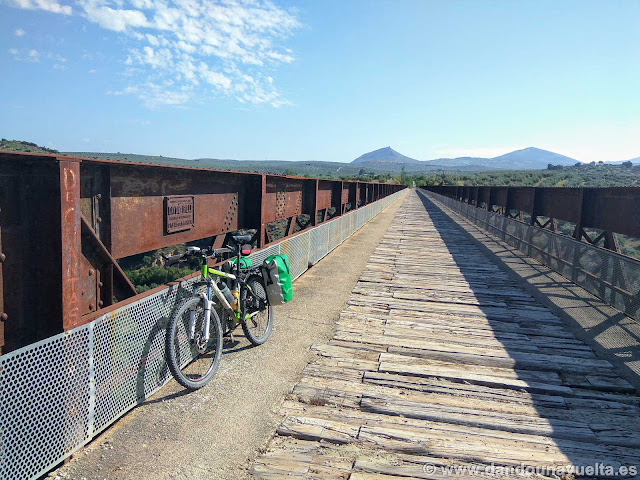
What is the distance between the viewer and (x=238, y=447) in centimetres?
354

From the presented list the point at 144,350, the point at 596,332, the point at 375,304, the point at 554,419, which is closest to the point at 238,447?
the point at 144,350

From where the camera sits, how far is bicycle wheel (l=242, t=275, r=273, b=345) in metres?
5.46

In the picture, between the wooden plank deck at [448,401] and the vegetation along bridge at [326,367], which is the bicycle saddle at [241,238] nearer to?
the vegetation along bridge at [326,367]

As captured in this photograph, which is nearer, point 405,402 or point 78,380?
point 78,380

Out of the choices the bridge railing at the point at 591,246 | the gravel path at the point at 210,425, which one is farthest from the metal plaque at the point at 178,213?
the bridge railing at the point at 591,246

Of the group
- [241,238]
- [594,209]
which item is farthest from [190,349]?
[594,209]

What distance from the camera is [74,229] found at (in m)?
3.23

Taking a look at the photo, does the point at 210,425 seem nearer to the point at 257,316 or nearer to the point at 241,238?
the point at 257,316

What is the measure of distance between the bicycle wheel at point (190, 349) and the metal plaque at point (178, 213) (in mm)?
1215

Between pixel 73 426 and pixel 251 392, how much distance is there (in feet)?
5.49

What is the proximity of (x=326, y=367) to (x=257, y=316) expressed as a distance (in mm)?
1257

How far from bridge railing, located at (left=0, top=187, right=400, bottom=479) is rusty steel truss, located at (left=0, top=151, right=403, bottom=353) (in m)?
0.23

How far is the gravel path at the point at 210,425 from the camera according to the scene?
10.5 feet

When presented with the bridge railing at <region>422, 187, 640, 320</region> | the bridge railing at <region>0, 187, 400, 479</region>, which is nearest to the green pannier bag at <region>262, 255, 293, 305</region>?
the bridge railing at <region>0, 187, 400, 479</region>
